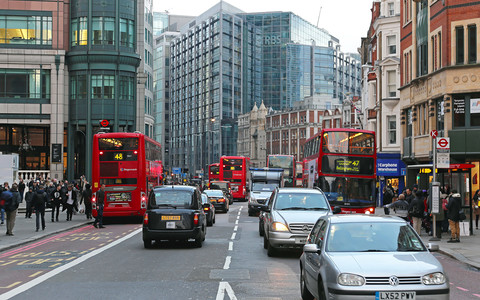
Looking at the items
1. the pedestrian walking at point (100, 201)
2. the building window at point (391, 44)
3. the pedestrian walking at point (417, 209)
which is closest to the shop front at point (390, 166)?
the building window at point (391, 44)

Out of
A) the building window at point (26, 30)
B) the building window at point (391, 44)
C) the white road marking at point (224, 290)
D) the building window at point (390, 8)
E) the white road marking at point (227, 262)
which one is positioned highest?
the building window at point (390, 8)

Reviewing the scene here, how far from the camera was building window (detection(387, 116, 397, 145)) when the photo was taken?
5194 centimetres

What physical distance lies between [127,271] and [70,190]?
63.2ft

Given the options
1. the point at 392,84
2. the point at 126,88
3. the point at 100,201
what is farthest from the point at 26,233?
the point at 126,88

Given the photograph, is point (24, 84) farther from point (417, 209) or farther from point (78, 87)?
point (417, 209)

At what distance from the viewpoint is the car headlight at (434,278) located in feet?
25.8

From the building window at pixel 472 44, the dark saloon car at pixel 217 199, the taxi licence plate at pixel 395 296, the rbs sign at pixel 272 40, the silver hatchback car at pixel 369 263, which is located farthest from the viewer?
the rbs sign at pixel 272 40

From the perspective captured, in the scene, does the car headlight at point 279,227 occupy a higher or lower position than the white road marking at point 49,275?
higher

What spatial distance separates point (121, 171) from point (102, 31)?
1292 inches

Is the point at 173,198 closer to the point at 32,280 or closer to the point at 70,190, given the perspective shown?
the point at 32,280

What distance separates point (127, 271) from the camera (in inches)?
530

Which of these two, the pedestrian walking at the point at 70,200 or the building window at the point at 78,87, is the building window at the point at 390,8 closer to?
the building window at the point at 78,87

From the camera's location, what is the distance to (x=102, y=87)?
58719mm

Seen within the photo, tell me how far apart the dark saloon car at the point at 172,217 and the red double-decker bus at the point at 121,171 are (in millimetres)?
10772
